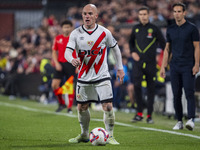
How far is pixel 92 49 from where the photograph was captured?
7238 mm

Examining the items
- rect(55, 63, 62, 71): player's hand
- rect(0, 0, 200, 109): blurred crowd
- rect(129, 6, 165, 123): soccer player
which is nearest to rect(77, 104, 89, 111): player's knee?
rect(129, 6, 165, 123): soccer player

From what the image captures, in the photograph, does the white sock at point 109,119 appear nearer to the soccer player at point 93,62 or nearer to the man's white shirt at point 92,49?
the soccer player at point 93,62

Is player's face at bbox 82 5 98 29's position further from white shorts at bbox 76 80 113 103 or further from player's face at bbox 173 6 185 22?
player's face at bbox 173 6 185 22

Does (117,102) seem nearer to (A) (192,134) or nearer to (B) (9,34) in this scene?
(A) (192,134)

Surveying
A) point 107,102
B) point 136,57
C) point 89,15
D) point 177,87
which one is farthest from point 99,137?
point 136,57

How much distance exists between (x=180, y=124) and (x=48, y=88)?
30.4 feet

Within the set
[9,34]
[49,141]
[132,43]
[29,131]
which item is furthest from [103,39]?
[9,34]

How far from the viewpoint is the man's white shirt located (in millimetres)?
7211

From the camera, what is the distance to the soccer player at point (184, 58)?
9.34m

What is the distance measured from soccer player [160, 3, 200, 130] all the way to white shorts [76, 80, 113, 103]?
260cm

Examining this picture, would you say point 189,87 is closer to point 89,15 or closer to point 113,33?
point 89,15

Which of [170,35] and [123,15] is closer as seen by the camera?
[170,35]

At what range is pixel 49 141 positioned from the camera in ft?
24.6

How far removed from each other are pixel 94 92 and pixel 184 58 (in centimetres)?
281
